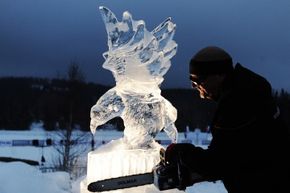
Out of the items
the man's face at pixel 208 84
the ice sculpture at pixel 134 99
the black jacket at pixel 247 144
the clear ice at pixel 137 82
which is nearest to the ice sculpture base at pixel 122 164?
the ice sculpture at pixel 134 99

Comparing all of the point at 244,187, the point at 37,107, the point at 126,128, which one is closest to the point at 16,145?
the point at 37,107

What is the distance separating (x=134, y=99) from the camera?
210 inches

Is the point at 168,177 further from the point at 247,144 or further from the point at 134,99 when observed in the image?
the point at 134,99

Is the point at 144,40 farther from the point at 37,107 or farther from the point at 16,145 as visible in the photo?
the point at 37,107

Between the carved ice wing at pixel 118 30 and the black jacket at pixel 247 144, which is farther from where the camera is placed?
the carved ice wing at pixel 118 30

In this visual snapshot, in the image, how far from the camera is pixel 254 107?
8.14ft

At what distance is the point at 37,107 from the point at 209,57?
58.0 meters

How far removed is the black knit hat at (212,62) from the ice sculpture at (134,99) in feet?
8.37

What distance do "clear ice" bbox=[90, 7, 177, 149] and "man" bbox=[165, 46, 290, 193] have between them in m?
2.74

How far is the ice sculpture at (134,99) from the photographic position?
5211 mm

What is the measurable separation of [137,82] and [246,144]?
9.72ft

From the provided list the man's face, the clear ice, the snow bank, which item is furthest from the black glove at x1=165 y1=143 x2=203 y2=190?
the snow bank

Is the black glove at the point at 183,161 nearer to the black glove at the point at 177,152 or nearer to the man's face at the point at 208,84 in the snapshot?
the black glove at the point at 177,152

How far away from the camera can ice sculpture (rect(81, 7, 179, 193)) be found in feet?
17.1
